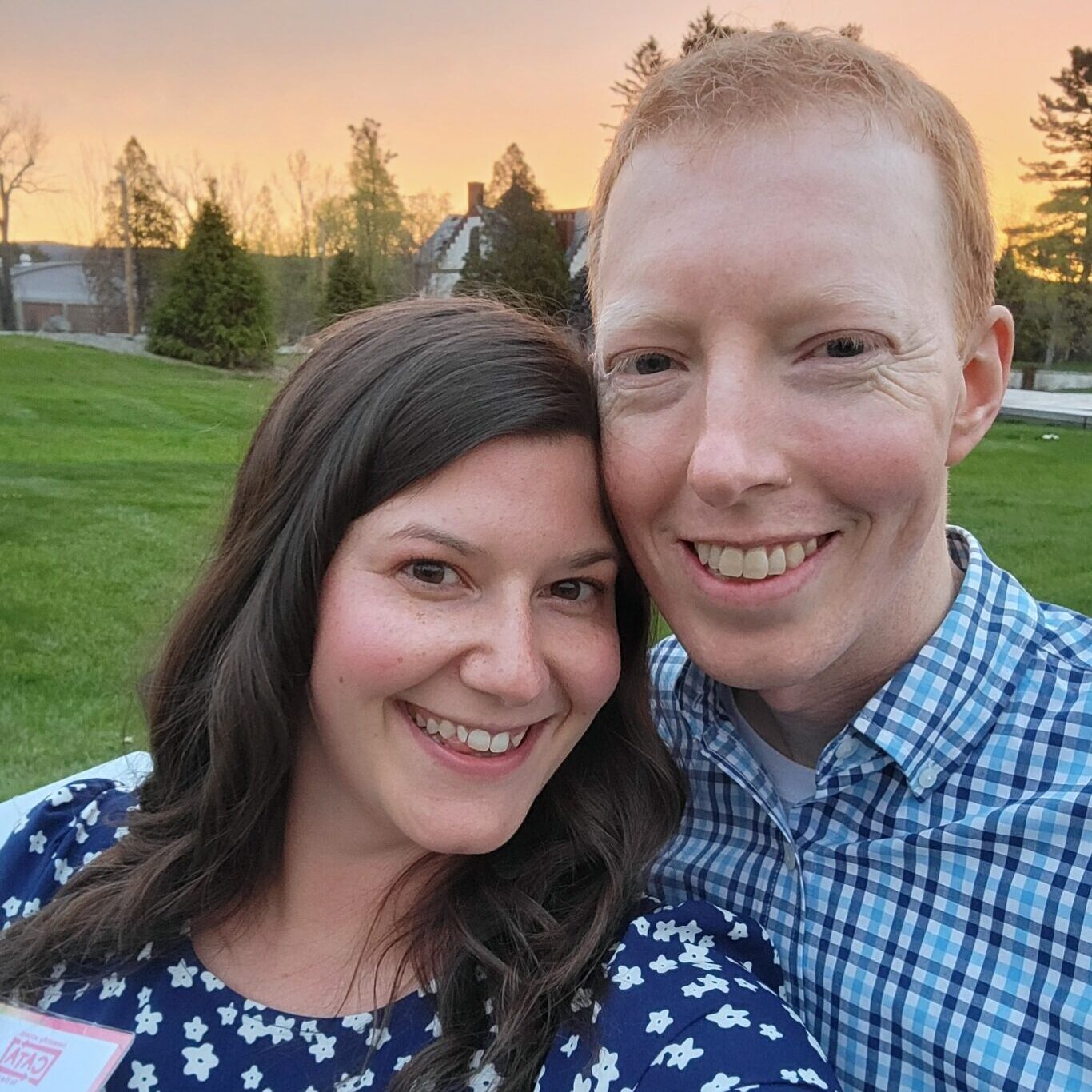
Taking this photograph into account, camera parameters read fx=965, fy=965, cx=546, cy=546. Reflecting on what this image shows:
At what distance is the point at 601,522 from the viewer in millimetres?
1540

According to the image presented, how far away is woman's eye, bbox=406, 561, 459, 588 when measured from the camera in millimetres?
1436

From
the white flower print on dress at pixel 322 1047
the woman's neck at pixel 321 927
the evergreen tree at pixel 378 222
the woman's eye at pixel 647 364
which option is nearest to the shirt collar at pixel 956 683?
the woman's eye at pixel 647 364

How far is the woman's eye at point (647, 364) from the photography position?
145cm

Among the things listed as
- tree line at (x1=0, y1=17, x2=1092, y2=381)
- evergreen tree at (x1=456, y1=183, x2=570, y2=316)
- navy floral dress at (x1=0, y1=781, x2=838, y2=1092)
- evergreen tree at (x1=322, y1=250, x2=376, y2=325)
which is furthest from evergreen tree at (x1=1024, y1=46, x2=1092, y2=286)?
navy floral dress at (x1=0, y1=781, x2=838, y2=1092)

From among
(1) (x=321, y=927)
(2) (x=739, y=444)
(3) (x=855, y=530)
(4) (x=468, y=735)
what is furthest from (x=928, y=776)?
(1) (x=321, y=927)

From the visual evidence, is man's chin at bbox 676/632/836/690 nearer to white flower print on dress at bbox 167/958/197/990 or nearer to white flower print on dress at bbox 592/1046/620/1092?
white flower print on dress at bbox 592/1046/620/1092

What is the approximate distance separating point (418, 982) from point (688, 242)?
1.20 meters

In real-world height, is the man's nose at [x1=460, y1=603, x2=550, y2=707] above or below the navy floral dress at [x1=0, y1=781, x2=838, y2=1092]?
above

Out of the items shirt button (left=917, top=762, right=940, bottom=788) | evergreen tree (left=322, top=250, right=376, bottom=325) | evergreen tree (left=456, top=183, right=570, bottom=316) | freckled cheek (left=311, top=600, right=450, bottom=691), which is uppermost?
evergreen tree (left=456, top=183, right=570, bottom=316)

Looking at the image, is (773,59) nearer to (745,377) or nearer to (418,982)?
(745,377)

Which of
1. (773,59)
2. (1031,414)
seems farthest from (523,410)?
(1031,414)

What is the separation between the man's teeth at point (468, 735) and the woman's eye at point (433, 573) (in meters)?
0.20

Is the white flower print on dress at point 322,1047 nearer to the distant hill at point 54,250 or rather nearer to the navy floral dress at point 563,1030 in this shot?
the navy floral dress at point 563,1030

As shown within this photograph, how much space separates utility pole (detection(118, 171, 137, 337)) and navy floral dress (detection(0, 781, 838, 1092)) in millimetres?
9679
